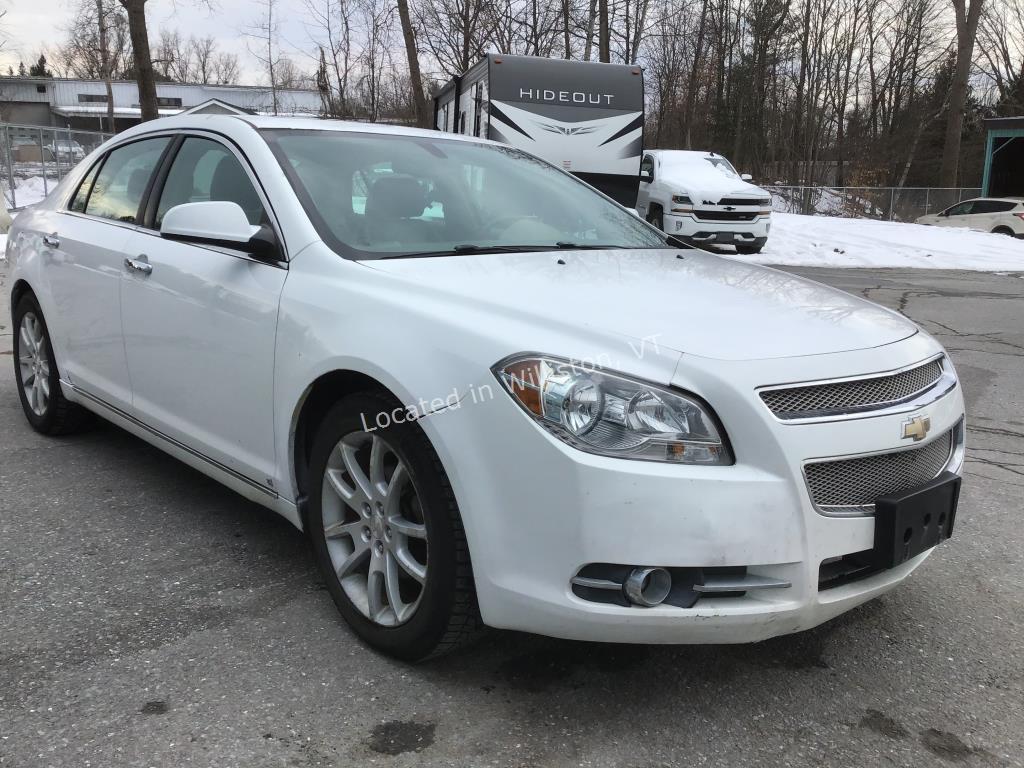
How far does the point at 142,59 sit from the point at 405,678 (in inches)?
717

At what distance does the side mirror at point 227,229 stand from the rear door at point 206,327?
0.22ft

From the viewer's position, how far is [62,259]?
4.15 m

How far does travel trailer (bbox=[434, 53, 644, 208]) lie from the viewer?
14.2 metres

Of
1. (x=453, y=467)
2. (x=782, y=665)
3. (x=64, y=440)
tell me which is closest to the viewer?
(x=453, y=467)

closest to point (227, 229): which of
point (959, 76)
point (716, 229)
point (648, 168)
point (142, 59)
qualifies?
point (716, 229)

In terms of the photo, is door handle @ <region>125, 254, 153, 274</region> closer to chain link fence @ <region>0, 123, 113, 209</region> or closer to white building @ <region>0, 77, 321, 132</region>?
chain link fence @ <region>0, 123, 113, 209</region>

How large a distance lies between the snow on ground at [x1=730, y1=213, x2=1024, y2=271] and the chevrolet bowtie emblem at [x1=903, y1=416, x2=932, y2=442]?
13.5m

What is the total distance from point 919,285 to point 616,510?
12.3m

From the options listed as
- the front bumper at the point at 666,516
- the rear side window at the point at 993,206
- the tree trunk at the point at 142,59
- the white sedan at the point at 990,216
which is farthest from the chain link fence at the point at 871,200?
the front bumper at the point at 666,516

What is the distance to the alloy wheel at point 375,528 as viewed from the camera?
8.10 ft

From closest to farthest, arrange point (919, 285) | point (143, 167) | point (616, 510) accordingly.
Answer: point (616, 510), point (143, 167), point (919, 285)

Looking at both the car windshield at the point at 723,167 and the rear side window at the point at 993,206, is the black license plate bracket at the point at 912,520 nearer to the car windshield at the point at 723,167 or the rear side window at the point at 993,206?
the car windshield at the point at 723,167

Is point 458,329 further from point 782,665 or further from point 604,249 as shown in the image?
point 782,665

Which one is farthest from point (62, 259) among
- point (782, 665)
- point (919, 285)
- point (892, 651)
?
point (919, 285)
